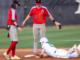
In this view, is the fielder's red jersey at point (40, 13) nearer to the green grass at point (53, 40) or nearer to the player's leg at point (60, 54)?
the player's leg at point (60, 54)

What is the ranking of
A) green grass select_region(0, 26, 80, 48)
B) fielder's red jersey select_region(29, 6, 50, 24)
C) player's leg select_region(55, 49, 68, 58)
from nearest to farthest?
player's leg select_region(55, 49, 68, 58) < fielder's red jersey select_region(29, 6, 50, 24) < green grass select_region(0, 26, 80, 48)

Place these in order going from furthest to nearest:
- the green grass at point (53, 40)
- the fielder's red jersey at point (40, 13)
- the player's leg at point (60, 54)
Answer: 1. the green grass at point (53, 40)
2. the fielder's red jersey at point (40, 13)
3. the player's leg at point (60, 54)

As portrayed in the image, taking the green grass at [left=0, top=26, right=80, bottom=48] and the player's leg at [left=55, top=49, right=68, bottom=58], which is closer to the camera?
the player's leg at [left=55, top=49, right=68, bottom=58]

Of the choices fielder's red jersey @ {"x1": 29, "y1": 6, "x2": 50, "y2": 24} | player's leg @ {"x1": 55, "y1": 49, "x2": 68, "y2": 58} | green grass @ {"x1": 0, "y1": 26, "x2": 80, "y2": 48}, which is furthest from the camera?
green grass @ {"x1": 0, "y1": 26, "x2": 80, "y2": 48}

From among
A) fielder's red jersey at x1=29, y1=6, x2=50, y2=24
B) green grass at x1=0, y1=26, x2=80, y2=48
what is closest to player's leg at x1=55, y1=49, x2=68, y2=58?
fielder's red jersey at x1=29, y1=6, x2=50, y2=24

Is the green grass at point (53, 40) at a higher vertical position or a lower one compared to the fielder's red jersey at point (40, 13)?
lower

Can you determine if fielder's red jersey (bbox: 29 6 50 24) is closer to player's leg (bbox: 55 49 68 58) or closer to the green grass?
player's leg (bbox: 55 49 68 58)

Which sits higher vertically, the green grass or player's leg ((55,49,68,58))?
player's leg ((55,49,68,58))

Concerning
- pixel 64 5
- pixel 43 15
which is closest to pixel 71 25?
pixel 64 5

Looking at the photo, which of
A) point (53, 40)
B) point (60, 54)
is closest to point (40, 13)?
point (60, 54)

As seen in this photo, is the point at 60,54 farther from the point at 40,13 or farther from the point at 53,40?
the point at 53,40

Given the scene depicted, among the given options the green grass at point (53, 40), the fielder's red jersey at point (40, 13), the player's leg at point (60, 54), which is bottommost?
the green grass at point (53, 40)

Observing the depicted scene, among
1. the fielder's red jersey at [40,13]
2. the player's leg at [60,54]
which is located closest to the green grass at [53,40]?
the fielder's red jersey at [40,13]

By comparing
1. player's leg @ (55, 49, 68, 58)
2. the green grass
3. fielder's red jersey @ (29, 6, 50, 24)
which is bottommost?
the green grass
